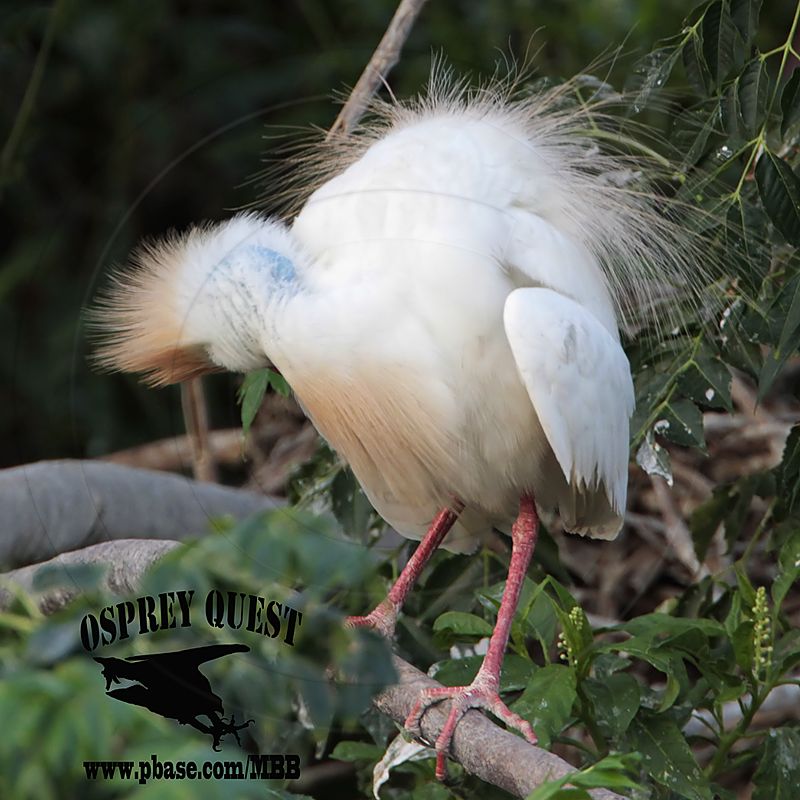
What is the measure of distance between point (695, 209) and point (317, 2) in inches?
81.6

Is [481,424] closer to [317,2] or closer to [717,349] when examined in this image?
[717,349]

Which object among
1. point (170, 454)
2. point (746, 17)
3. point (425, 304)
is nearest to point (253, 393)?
point (425, 304)

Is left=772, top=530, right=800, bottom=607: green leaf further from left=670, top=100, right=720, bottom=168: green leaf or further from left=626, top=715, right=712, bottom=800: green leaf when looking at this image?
left=670, top=100, right=720, bottom=168: green leaf

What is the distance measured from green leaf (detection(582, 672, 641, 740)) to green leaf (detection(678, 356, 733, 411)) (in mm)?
368

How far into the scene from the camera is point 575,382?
1476 millimetres

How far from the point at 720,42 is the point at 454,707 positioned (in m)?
0.82

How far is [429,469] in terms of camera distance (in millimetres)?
1590

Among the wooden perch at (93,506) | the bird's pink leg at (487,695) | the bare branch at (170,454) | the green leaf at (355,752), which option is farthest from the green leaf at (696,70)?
the bare branch at (170,454)

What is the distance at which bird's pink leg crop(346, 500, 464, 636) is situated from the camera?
5.48 feet

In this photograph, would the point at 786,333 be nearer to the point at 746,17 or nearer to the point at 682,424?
Answer: the point at 682,424

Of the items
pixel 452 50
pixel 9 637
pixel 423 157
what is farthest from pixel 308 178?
pixel 452 50

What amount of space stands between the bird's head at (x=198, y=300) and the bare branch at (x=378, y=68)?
0.89 feet

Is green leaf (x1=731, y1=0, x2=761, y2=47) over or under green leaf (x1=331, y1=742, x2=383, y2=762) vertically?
over

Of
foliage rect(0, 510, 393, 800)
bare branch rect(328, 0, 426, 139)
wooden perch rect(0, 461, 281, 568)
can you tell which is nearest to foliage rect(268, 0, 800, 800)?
foliage rect(0, 510, 393, 800)
